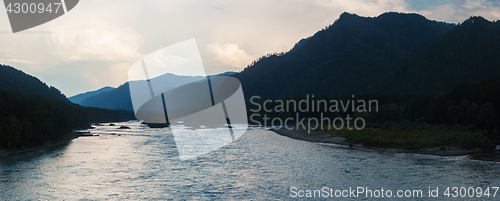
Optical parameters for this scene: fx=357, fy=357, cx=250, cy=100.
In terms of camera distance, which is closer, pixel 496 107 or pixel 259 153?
pixel 259 153

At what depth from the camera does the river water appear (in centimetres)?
3438

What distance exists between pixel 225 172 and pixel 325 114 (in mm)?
133587

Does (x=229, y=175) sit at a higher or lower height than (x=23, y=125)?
lower

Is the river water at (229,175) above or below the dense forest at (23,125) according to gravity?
below

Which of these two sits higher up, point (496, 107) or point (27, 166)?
point (496, 107)

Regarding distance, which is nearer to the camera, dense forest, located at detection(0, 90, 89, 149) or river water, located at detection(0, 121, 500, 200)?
river water, located at detection(0, 121, 500, 200)

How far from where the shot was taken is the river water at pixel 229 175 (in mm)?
34375

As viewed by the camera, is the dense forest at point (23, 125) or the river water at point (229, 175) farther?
the dense forest at point (23, 125)

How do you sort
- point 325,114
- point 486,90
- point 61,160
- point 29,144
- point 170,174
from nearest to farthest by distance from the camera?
point 170,174 → point 61,160 → point 29,144 → point 486,90 → point 325,114

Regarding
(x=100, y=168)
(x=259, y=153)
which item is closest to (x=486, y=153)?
(x=259, y=153)

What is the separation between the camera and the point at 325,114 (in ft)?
565

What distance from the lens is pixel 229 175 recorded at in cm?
4272

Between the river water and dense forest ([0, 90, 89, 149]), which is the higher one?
dense forest ([0, 90, 89, 149])

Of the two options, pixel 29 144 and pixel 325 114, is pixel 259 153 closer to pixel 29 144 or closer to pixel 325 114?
pixel 29 144
